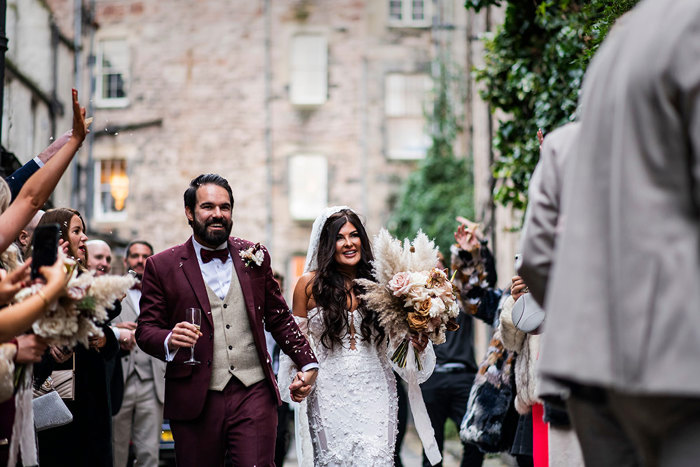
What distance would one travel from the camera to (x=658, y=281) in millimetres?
2447

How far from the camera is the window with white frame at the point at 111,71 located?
27875 millimetres

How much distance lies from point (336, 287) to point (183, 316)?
4.14ft

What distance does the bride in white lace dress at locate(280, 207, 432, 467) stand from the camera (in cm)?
639

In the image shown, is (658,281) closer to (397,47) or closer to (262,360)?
(262,360)

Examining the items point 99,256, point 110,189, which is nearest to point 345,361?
point 99,256

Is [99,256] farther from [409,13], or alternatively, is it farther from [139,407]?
[409,13]

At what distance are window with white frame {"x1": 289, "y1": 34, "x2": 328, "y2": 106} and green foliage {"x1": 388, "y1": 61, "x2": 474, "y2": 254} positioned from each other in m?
3.74

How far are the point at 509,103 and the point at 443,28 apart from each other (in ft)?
55.8

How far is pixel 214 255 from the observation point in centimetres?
623

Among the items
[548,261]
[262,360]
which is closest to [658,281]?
[548,261]

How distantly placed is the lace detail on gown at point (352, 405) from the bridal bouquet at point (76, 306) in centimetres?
262

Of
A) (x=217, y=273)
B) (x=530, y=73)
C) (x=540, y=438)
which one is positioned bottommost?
(x=540, y=438)

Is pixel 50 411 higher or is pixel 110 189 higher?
pixel 110 189

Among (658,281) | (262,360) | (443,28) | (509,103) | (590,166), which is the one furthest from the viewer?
(443,28)
